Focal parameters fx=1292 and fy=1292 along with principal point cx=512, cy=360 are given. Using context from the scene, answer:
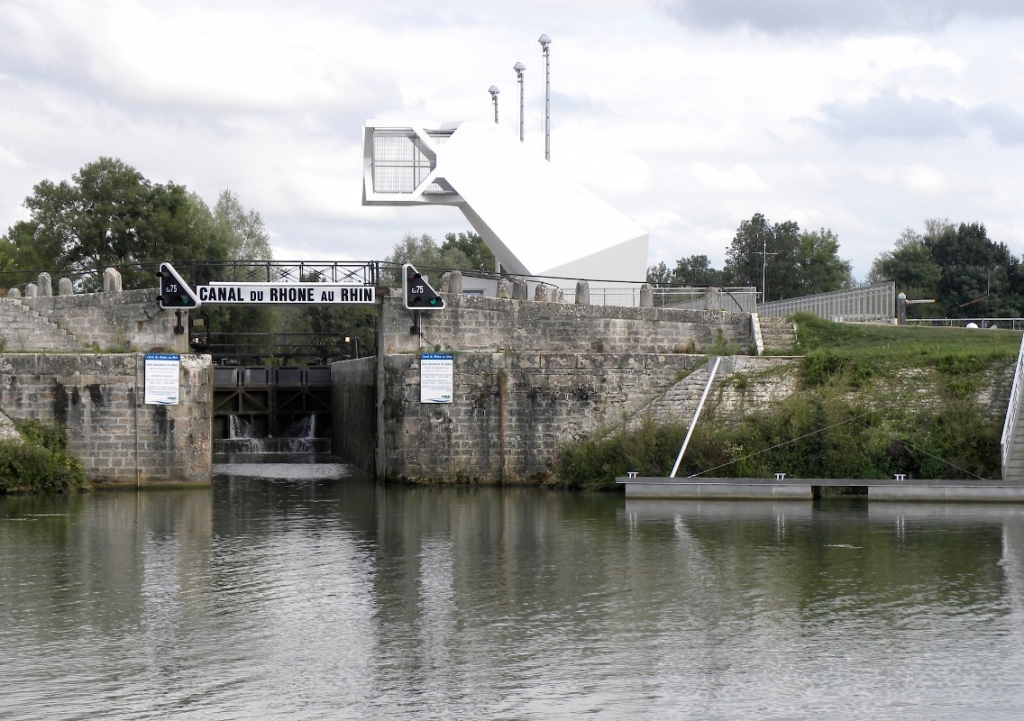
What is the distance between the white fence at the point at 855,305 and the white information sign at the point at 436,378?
12069mm

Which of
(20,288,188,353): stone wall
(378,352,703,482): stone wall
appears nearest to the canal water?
(378,352,703,482): stone wall

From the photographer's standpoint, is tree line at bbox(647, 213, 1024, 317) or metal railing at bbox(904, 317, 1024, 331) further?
tree line at bbox(647, 213, 1024, 317)

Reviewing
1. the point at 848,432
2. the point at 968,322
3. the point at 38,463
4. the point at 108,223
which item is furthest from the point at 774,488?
the point at 108,223

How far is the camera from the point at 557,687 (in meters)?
11.6

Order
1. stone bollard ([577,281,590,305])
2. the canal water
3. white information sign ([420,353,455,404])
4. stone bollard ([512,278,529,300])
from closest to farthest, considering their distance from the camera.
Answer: the canal water → white information sign ([420,353,455,404]) → stone bollard ([577,281,590,305]) → stone bollard ([512,278,529,300])

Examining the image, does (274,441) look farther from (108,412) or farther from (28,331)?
(108,412)

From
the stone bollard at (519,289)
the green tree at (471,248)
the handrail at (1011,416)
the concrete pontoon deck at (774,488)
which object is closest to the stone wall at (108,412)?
the stone bollard at (519,289)

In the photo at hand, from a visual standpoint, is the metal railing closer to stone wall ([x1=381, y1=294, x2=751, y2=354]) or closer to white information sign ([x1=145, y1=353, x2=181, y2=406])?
stone wall ([x1=381, y1=294, x2=751, y2=354])

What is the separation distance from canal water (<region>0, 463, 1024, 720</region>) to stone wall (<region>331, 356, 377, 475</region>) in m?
10.8

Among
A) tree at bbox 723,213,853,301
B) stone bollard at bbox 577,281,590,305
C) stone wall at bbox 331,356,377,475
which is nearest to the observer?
stone bollard at bbox 577,281,590,305

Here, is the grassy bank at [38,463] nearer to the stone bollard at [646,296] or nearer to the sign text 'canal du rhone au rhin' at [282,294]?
the sign text 'canal du rhone au rhin' at [282,294]

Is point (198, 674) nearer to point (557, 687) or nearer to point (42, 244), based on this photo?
point (557, 687)

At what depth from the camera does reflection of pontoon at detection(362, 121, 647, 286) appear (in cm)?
3803

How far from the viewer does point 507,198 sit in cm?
3978
